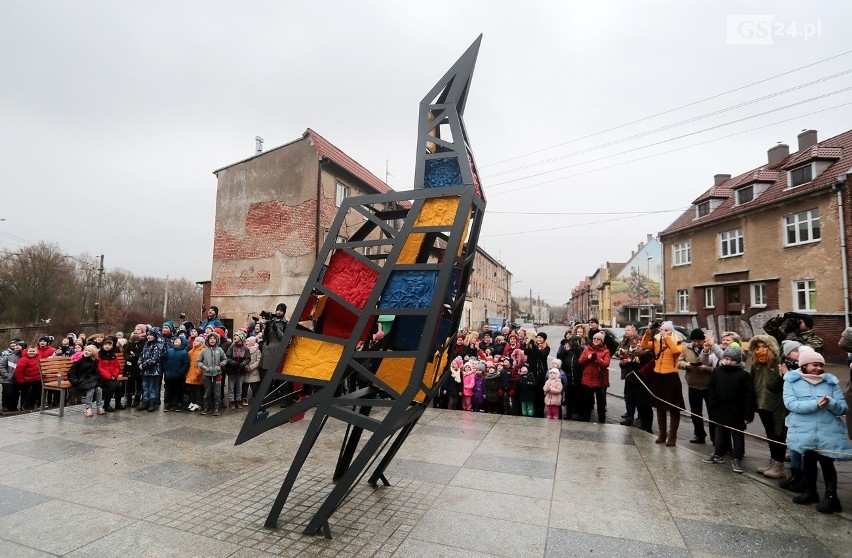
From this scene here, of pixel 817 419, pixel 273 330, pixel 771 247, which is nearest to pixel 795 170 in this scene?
pixel 771 247

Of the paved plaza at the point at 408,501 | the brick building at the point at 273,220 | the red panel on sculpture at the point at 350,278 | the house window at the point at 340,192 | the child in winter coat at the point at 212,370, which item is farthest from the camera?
the house window at the point at 340,192

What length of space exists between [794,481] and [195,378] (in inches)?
367

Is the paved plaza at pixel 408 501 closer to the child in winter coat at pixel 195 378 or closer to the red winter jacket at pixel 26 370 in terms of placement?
the child in winter coat at pixel 195 378

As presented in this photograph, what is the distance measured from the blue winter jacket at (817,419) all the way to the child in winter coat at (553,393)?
160 inches

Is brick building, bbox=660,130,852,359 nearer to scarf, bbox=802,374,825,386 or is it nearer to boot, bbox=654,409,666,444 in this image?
boot, bbox=654,409,666,444

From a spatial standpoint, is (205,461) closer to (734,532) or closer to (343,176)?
(734,532)

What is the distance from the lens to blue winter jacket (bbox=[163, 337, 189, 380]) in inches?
340

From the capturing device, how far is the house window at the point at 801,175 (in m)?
21.4

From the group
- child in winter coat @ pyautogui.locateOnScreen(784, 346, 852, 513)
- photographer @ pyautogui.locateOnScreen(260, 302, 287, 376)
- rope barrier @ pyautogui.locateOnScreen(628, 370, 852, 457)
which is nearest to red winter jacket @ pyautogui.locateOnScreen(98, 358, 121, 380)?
photographer @ pyautogui.locateOnScreen(260, 302, 287, 376)

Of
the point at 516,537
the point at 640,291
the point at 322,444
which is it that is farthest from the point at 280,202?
the point at 640,291

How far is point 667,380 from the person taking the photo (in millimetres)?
7035

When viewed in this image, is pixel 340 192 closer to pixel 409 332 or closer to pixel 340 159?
pixel 340 159

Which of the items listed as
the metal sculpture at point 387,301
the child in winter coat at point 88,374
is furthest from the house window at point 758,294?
the child in winter coat at point 88,374

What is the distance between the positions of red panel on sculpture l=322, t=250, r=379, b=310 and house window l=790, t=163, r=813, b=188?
25.8 metres
